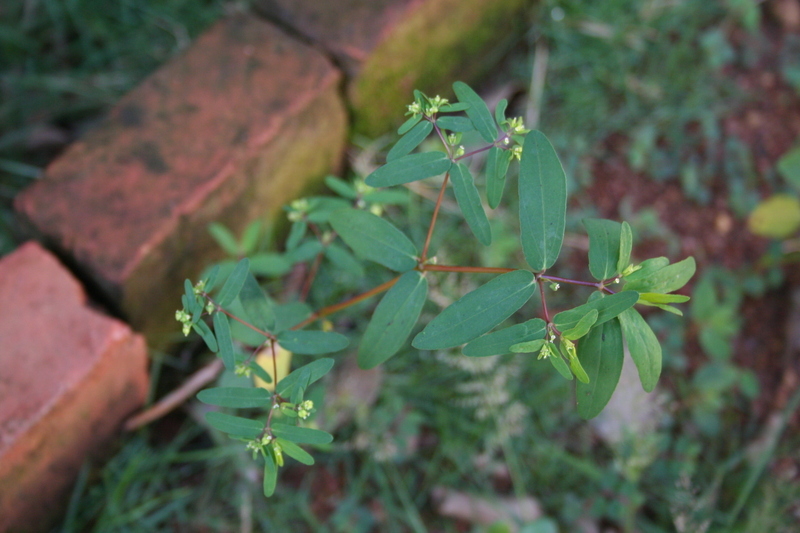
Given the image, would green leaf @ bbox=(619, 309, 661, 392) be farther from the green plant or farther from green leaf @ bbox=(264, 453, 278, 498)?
green leaf @ bbox=(264, 453, 278, 498)

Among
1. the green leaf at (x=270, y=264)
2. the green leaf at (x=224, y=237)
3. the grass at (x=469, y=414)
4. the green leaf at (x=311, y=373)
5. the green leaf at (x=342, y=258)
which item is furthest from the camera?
the grass at (x=469, y=414)

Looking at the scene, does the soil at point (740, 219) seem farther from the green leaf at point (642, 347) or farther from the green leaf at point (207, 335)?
the green leaf at point (207, 335)

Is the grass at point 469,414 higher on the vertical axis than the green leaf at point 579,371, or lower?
lower

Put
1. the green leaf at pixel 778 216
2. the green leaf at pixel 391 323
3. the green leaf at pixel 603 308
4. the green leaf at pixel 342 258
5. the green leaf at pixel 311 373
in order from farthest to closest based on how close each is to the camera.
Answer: the green leaf at pixel 778 216 < the green leaf at pixel 342 258 < the green leaf at pixel 391 323 < the green leaf at pixel 311 373 < the green leaf at pixel 603 308

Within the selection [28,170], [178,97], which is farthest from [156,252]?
[28,170]

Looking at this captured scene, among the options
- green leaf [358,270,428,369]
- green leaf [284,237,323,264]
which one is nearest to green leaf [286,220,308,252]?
green leaf [284,237,323,264]

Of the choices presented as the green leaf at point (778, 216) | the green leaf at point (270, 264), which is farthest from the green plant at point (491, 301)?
the green leaf at point (778, 216)

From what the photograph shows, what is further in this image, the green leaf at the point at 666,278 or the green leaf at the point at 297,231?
the green leaf at the point at 297,231
